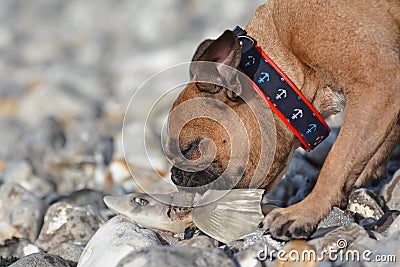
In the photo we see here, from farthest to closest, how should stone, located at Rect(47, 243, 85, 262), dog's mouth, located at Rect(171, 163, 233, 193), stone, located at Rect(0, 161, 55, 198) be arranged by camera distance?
stone, located at Rect(0, 161, 55, 198), stone, located at Rect(47, 243, 85, 262), dog's mouth, located at Rect(171, 163, 233, 193)

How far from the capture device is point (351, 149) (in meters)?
3.64

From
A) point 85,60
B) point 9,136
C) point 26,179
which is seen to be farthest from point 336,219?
point 85,60

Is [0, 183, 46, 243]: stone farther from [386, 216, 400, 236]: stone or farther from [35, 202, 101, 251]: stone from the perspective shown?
[386, 216, 400, 236]: stone

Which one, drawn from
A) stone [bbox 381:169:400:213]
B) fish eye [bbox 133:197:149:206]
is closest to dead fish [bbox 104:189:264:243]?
fish eye [bbox 133:197:149:206]

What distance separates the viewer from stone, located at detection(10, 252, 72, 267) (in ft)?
11.9

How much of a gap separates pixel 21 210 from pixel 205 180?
57.1 inches

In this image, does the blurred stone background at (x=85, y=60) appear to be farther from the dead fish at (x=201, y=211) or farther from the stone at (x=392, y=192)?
the stone at (x=392, y=192)

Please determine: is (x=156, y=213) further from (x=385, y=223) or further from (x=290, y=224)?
(x=385, y=223)

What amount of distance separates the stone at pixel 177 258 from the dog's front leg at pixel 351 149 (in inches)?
27.0

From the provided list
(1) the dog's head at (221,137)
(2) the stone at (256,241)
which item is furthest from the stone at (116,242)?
(1) the dog's head at (221,137)

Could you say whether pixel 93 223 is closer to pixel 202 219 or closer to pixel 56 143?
pixel 202 219

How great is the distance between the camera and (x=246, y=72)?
12.7 feet

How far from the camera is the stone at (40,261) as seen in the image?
362 cm

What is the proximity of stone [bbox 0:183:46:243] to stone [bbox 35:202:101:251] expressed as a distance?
0.10 m
